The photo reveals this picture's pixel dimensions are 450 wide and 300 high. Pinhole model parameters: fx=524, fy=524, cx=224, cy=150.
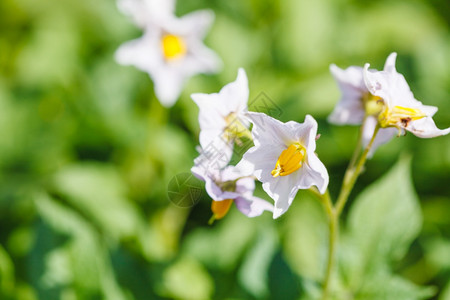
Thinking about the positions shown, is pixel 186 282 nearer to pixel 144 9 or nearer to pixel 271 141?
pixel 271 141

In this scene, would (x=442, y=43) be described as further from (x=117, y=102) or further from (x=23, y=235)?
(x=23, y=235)

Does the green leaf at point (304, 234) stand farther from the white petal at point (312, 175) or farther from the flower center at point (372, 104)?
the white petal at point (312, 175)

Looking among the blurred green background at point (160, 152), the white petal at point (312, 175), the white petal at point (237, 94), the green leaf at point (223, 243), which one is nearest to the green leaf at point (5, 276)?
the blurred green background at point (160, 152)

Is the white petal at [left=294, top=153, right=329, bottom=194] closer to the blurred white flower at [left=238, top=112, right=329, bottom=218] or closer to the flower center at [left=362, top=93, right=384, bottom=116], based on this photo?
the blurred white flower at [left=238, top=112, right=329, bottom=218]

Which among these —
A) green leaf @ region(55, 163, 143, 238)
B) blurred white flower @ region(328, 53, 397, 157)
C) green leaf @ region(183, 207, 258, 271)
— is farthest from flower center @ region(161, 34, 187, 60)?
blurred white flower @ region(328, 53, 397, 157)

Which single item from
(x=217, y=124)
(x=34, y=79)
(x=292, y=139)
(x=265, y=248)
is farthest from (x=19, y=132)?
(x=292, y=139)

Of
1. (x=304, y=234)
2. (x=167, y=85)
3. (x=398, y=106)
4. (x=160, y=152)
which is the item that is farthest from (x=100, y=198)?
(x=398, y=106)
